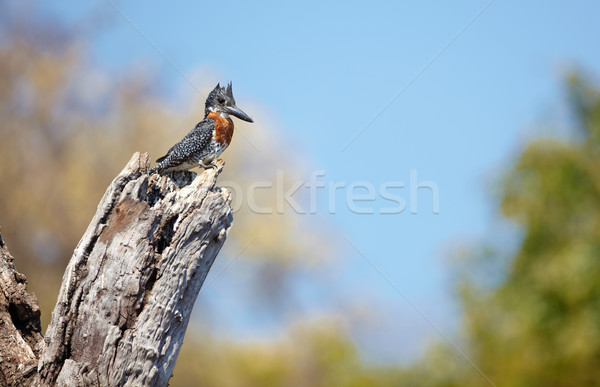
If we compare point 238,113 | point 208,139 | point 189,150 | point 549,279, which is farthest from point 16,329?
point 549,279

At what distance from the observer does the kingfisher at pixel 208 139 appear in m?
5.30

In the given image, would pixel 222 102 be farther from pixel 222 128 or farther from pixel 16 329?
pixel 16 329

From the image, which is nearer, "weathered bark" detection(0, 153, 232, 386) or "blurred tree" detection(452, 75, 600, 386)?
"weathered bark" detection(0, 153, 232, 386)

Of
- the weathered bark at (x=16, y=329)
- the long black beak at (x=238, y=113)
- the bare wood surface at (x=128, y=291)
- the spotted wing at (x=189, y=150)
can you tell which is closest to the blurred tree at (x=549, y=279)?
the long black beak at (x=238, y=113)

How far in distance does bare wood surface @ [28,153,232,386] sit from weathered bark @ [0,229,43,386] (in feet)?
0.53

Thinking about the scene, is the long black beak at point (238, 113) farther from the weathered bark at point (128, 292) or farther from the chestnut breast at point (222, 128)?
the weathered bark at point (128, 292)

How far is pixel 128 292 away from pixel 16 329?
86 cm

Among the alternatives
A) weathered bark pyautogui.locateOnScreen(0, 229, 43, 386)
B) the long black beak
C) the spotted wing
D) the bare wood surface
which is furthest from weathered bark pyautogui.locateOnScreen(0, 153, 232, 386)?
the long black beak

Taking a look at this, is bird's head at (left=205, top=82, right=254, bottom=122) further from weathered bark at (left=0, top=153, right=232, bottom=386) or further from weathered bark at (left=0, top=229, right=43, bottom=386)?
weathered bark at (left=0, top=229, right=43, bottom=386)

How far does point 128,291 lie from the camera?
12.2ft

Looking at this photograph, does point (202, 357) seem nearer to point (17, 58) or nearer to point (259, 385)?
point (259, 385)

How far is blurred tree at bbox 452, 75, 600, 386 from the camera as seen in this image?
882 centimetres

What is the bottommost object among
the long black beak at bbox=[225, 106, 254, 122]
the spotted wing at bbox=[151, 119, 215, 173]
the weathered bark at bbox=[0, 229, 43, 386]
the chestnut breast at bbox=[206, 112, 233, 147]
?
the weathered bark at bbox=[0, 229, 43, 386]

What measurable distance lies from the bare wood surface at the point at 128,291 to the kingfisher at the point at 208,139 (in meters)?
1.27
